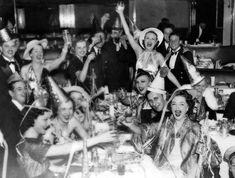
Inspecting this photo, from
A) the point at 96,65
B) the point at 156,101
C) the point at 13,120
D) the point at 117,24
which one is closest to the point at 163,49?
the point at 96,65

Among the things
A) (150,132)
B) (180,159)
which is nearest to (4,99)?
(150,132)

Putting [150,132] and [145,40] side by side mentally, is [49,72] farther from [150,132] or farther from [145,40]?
[150,132]

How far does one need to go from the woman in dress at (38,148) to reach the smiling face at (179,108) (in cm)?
49

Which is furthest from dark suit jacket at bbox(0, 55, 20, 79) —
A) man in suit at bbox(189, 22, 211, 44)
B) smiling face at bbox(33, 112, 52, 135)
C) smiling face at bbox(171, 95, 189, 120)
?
man in suit at bbox(189, 22, 211, 44)

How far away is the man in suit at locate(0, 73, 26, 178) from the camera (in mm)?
2352

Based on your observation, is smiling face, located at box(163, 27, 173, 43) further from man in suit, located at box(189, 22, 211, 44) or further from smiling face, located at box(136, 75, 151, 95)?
man in suit, located at box(189, 22, 211, 44)

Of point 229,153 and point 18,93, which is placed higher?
point 18,93

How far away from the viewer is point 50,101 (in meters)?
2.61

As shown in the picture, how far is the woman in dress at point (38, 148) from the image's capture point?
7.36ft

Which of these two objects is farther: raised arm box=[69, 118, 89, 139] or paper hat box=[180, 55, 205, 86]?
paper hat box=[180, 55, 205, 86]

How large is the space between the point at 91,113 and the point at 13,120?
77cm

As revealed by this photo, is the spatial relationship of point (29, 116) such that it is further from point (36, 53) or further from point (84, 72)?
point (84, 72)

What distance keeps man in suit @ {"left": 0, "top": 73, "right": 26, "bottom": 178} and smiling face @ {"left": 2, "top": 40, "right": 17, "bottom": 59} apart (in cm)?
51

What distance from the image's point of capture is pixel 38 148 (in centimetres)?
227
